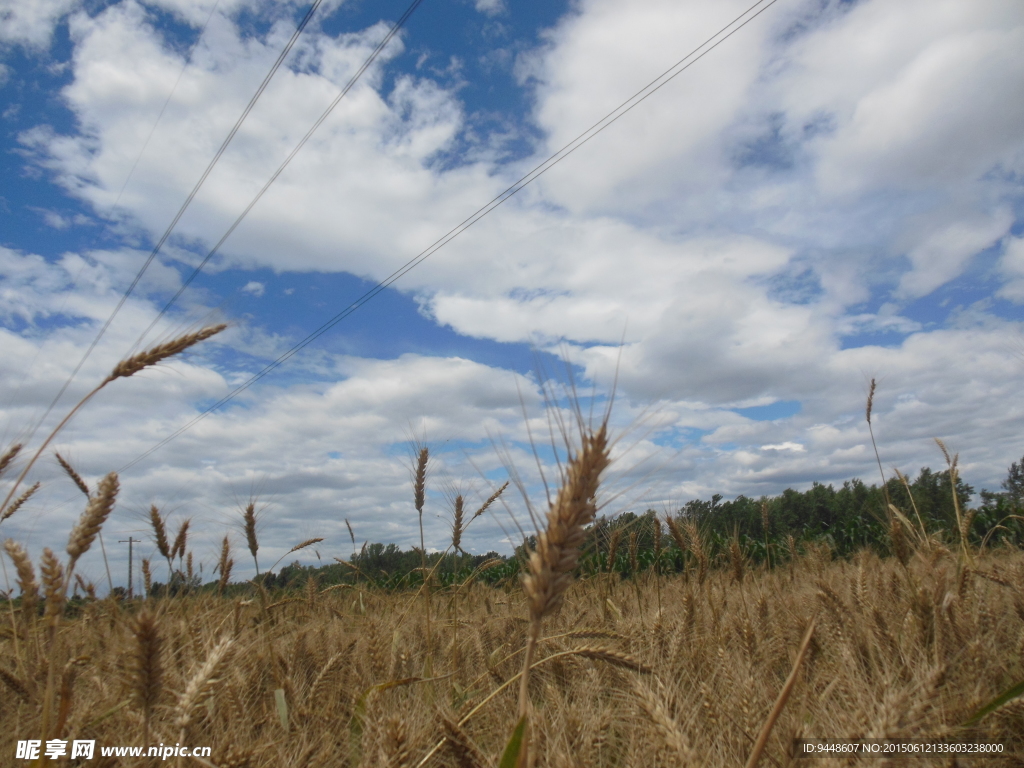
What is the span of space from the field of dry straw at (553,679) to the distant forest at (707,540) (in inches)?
19.5

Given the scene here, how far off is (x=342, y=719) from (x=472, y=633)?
152 centimetres

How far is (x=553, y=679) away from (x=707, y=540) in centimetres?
700

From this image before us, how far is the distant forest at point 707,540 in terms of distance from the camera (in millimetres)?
5016

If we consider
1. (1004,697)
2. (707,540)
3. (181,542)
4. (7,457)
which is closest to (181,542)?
(181,542)

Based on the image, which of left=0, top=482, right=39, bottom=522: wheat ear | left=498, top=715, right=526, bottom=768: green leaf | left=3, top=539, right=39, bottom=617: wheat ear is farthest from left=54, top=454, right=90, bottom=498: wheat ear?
left=498, top=715, right=526, bottom=768: green leaf

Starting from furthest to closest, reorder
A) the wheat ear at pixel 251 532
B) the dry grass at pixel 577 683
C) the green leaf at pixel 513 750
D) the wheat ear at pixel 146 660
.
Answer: the wheat ear at pixel 251 532
the dry grass at pixel 577 683
the wheat ear at pixel 146 660
the green leaf at pixel 513 750

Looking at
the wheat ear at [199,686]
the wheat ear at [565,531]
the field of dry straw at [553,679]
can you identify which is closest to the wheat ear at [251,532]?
the field of dry straw at [553,679]

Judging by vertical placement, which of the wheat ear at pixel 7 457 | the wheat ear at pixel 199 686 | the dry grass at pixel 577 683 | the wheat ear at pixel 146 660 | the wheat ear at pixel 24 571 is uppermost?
the wheat ear at pixel 7 457

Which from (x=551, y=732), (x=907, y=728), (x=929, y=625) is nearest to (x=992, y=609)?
(x=929, y=625)

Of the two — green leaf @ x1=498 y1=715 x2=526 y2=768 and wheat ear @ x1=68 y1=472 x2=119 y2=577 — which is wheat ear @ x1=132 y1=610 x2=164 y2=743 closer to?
wheat ear @ x1=68 y1=472 x2=119 y2=577

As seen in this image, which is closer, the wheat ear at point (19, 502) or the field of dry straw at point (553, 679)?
the field of dry straw at point (553, 679)

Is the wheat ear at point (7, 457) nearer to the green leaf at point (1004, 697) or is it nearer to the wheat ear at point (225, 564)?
the wheat ear at point (225, 564)

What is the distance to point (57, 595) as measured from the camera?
1707 mm

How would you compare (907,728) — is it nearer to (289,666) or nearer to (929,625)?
(929,625)
